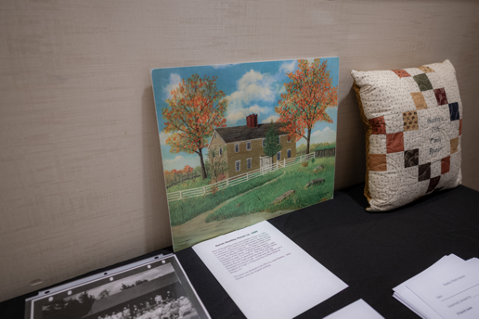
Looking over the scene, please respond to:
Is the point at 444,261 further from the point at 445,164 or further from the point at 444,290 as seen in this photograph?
the point at 445,164

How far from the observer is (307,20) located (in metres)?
0.92

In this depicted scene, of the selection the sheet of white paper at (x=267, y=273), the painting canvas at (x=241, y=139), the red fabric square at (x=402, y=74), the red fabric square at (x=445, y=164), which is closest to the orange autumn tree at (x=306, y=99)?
the painting canvas at (x=241, y=139)

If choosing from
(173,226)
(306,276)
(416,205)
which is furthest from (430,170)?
(173,226)

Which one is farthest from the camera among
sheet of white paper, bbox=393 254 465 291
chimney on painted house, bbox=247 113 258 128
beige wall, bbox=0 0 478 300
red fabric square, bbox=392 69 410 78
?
red fabric square, bbox=392 69 410 78

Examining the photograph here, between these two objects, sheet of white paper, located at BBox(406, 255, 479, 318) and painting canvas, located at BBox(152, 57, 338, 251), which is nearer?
sheet of white paper, located at BBox(406, 255, 479, 318)

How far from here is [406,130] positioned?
985 mm

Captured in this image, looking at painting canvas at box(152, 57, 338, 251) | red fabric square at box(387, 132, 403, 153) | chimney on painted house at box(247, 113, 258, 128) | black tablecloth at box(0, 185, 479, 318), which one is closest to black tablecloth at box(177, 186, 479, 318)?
black tablecloth at box(0, 185, 479, 318)

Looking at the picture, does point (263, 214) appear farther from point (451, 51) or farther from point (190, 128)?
point (451, 51)

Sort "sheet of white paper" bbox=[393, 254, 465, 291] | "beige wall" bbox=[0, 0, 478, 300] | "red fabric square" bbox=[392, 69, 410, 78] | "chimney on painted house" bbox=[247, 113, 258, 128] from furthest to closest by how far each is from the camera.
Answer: "red fabric square" bbox=[392, 69, 410, 78]
"chimney on painted house" bbox=[247, 113, 258, 128]
"sheet of white paper" bbox=[393, 254, 465, 291]
"beige wall" bbox=[0, 0, 478, 300]

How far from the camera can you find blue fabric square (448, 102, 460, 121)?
1.07 meters

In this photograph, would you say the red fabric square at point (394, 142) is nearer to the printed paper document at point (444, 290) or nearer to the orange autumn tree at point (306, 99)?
the orange autumn tree at point (306, 99)

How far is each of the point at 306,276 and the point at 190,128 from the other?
1.60ft

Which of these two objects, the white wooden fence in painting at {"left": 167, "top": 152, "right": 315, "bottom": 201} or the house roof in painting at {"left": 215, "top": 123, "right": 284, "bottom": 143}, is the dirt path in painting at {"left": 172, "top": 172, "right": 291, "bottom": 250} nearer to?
the white wooden fence in painting at {"left": 167, "top": 152, "right": 315, "bottom": 201}

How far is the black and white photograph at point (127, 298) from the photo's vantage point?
68 centimetres
